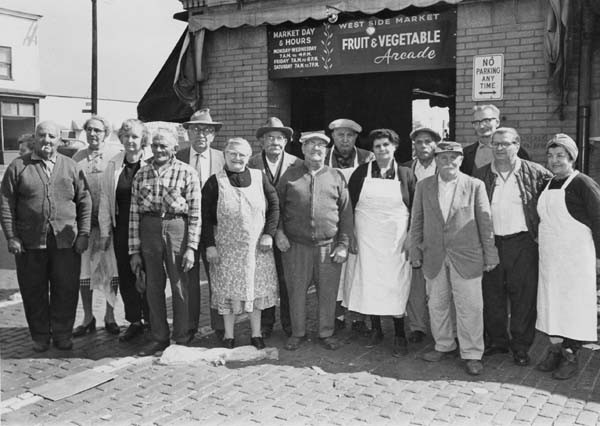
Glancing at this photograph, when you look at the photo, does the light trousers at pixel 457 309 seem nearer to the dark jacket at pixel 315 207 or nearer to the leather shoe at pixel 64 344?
the dark jacket at pixel 315 207

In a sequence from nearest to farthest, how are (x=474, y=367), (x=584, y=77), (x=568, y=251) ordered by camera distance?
(x=568, y=251)
(x=474, y=367)
(x=584, y=77)

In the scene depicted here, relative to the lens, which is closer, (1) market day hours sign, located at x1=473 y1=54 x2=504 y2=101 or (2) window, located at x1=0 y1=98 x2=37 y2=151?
(1) market day hours sign, located at x1=473 y1=54 x2=504 y2=101

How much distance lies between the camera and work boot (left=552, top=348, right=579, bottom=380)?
478 centimetres

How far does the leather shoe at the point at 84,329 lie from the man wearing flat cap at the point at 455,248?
3.19 meters

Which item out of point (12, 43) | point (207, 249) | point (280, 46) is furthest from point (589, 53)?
point (12, 43)

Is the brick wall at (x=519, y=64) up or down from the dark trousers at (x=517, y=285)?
up

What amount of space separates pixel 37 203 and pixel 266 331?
234 centimetres

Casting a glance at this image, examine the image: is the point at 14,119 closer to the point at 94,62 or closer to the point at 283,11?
the point at 94,62

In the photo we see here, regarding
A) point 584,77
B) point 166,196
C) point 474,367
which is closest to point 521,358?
point 474,367

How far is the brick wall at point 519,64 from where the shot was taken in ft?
22.8

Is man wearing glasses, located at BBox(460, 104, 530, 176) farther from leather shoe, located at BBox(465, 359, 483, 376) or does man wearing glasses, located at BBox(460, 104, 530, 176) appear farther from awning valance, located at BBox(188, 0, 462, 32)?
awning valance, located at BBox(188, 0, 462, 32)

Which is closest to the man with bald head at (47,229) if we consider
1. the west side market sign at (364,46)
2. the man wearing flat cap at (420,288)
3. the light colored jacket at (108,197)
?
the light colored jacket at (108,197)

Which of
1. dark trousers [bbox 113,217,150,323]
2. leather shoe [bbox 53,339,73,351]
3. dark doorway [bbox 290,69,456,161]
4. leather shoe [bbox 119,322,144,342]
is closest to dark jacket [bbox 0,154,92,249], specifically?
dark trousers [bbox 113,217,150,323]

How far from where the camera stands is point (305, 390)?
4.61m
